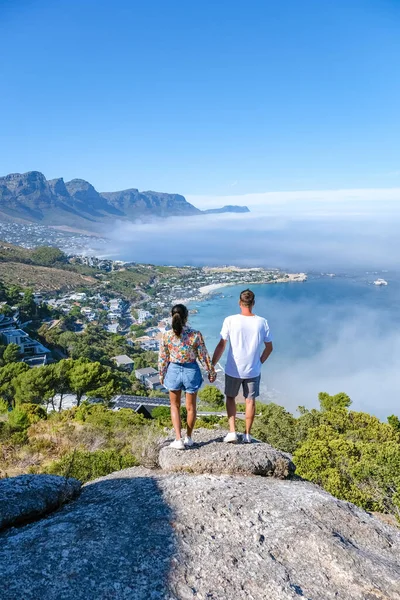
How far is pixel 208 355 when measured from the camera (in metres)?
4.89

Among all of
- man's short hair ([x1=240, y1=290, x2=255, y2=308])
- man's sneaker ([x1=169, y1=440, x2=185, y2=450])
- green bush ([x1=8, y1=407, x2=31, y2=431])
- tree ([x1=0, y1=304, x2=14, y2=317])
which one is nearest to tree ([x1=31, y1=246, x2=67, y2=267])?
tree ([x1=0, y1=304, x2=14, y2=317])

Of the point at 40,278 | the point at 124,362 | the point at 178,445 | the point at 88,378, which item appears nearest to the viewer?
the point at 178,445

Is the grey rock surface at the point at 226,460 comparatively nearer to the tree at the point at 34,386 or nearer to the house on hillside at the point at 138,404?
the tree at the point at 34,386

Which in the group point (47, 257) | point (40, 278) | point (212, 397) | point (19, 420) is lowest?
point (212, 397)

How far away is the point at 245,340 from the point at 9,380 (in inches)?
774

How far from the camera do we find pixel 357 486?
7988 mm

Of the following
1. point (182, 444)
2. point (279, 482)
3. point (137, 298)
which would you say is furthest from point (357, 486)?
point (137, 298)

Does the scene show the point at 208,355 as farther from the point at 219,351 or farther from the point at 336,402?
the point at 336,402

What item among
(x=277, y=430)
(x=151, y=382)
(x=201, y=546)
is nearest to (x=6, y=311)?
(x=151, y=382)

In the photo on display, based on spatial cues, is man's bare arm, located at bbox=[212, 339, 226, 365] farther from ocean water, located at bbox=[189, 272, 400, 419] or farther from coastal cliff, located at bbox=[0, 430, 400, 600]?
ocean water, located at bbox=[189, 272, 400, 419]

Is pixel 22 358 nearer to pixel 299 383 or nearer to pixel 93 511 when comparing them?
pixel 299 383

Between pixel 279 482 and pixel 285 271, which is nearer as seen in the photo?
pixel 279 482

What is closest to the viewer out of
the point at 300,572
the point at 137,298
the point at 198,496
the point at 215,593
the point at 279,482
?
the point at 215,593

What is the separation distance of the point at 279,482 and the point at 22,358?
3150cm
